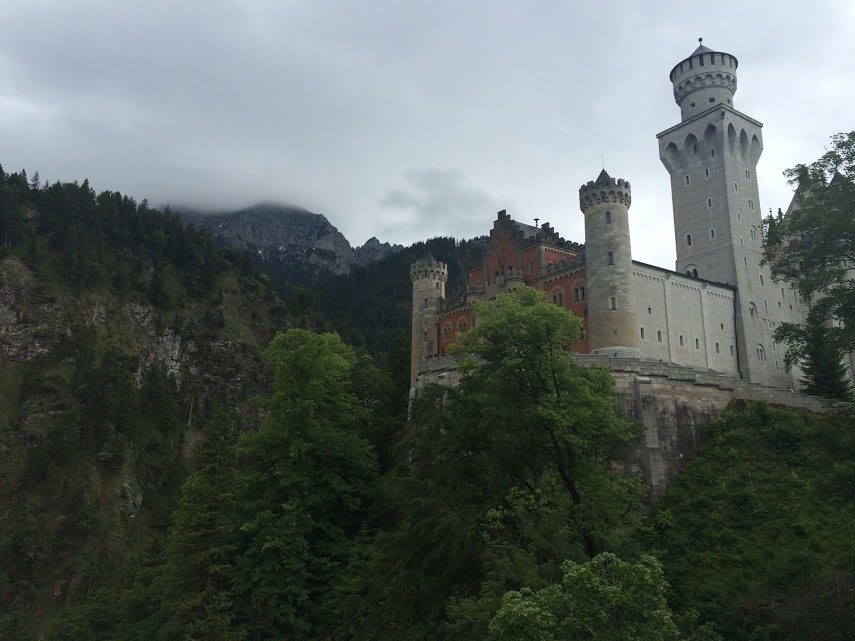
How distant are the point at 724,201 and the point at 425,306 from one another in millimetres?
26886

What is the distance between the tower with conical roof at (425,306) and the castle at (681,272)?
9cm

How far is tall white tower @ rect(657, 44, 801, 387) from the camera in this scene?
206 feet

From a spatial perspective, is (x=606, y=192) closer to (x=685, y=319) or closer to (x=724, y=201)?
(x=685, y=319)

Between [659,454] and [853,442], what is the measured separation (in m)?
9.20

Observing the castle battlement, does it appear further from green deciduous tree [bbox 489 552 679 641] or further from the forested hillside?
green deciduous tree [bbox 489 552 679 641]

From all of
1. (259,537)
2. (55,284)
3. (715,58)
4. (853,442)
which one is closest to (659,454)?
(853,442)

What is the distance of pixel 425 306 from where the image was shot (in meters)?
68.9

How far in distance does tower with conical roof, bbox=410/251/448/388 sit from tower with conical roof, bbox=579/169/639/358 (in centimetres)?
1770

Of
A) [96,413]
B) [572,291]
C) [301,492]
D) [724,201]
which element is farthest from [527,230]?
[96,413]

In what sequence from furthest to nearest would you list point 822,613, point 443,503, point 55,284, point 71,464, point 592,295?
point 55,284
point 71,464
point 592,295
point 443,503
point 822,613

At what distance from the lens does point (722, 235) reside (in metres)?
65.4

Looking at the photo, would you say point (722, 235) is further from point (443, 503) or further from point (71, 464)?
point (71, 464)

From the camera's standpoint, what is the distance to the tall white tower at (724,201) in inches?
2473

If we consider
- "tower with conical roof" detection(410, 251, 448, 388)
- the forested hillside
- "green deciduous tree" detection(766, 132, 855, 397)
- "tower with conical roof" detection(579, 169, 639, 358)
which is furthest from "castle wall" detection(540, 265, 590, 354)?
"green deciduous tree" detection(766, 132, 855, 397)
